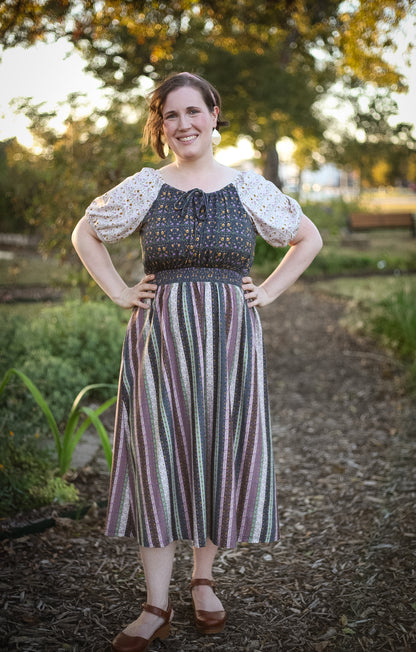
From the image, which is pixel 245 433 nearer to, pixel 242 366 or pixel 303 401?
pixel 242 366

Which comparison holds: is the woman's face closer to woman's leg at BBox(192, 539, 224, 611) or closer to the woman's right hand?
the woman's right hand

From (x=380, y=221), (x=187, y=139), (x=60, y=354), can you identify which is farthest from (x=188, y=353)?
(x=380, y=221)

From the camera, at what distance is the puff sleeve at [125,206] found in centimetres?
204

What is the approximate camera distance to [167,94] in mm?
2047

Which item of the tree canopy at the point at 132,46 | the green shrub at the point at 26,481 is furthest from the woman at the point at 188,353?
the tree canopy at the point at 132,46

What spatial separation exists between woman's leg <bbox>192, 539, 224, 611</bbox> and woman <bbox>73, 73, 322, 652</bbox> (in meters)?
0.14

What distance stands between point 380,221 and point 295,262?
1432cm

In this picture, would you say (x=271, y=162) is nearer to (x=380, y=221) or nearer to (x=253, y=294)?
(x=380, y=221)

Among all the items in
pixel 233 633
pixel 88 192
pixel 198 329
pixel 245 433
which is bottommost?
pixel 233 633

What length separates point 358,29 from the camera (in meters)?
4.30

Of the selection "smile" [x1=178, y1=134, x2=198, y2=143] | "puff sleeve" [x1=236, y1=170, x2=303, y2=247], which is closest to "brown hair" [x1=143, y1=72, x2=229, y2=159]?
"smile" [x1=178, y1=134, x2=198, y2=143]

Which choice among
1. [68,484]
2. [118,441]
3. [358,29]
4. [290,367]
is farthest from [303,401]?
[118,441]

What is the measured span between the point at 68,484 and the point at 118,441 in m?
1.23

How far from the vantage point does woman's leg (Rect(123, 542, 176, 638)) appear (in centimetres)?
206
